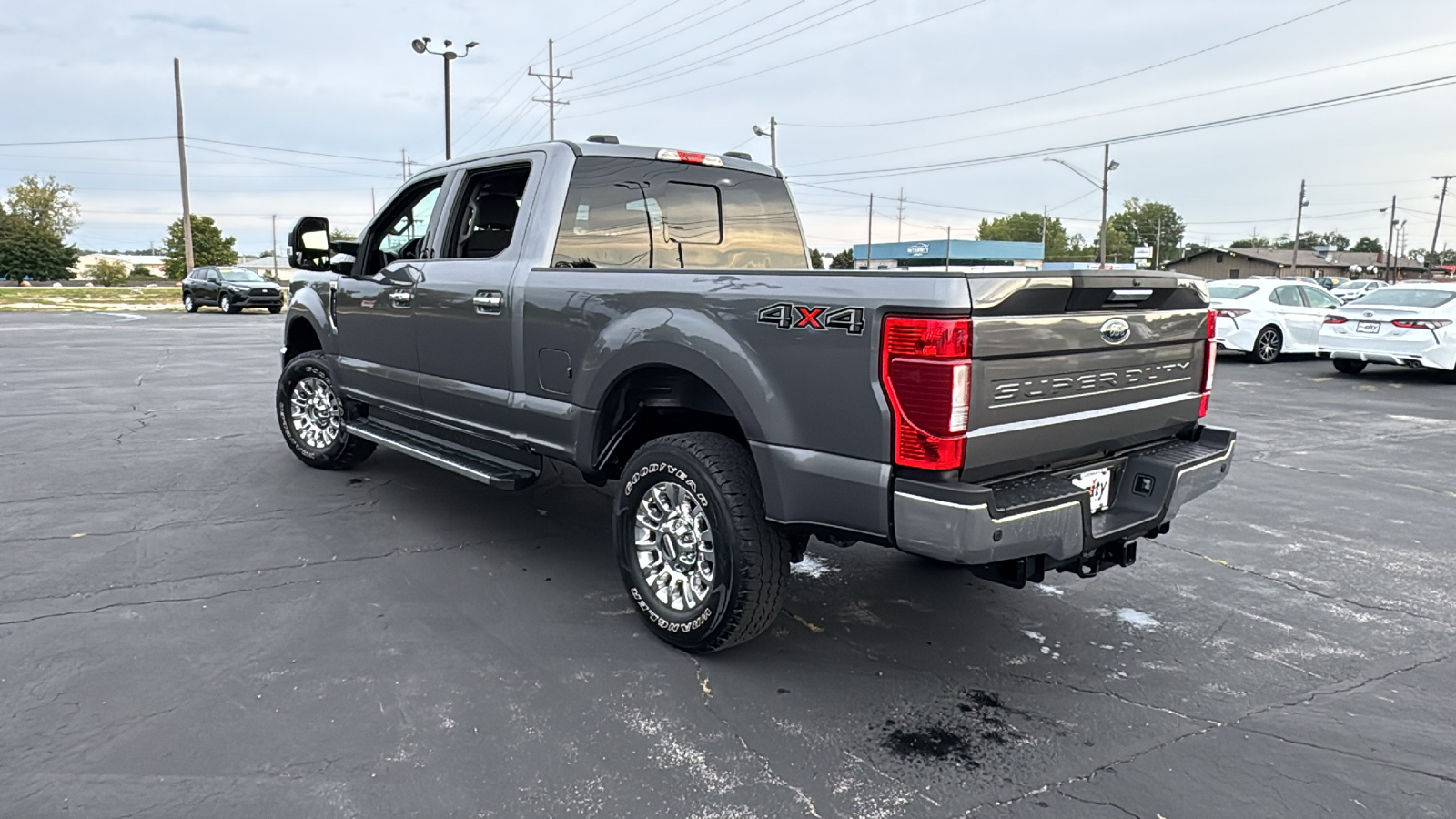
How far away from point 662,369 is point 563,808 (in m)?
1.83

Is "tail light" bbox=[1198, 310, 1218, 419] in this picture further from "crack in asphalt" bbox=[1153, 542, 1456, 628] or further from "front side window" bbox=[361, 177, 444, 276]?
"front side window" bbox=[361, 177, 444, 276]

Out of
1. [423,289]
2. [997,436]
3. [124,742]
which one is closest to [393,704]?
[124,742]

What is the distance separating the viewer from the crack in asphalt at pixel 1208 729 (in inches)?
110

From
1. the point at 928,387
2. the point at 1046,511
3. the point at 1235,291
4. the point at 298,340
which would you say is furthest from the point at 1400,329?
the point at 298,340

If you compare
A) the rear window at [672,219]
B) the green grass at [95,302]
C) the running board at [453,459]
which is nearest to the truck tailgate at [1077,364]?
the rear window at [672,219]

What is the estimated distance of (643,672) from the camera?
3.57 meters

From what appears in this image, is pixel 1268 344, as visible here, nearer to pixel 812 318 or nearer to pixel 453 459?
pixel 453 459

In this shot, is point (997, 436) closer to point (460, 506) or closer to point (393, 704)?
point (393, 704)

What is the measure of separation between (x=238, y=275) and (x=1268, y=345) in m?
29.4

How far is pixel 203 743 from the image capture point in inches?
118

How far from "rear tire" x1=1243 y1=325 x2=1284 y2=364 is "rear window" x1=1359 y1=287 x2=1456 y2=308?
2.19 metres

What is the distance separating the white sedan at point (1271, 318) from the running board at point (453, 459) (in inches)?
611

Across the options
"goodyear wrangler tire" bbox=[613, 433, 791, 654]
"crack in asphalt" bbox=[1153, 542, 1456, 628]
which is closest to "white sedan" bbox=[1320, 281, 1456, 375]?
"crack in asphalt" bbox=[1153, 542, 1456, 628]

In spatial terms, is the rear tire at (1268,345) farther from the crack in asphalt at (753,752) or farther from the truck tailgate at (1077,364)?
the crack in asphalt at (753,752)
